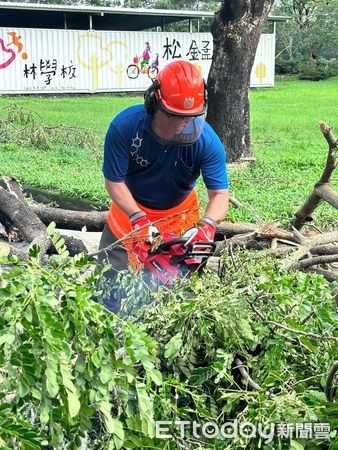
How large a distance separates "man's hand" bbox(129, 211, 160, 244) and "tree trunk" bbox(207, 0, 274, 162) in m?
6.38

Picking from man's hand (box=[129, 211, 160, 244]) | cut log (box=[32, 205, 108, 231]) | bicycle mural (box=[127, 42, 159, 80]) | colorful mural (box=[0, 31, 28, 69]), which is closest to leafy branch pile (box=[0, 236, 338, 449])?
man's hand (box=[129, 211, 160, 244])

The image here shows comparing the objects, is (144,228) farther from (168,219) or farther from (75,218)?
(75,218)

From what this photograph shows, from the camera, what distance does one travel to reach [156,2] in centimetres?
4769

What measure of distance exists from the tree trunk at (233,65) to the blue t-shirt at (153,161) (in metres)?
6.07

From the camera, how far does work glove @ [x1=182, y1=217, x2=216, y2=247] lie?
3.57 meters

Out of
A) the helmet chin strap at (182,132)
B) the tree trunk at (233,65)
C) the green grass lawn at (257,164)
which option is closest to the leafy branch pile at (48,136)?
the green grass lawn at (257,164)

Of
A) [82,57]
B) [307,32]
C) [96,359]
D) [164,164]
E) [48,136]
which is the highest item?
[96,359]

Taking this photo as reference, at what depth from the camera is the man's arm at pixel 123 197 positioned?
12.6 ft

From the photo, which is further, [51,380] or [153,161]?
[153,161]

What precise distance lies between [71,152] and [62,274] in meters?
9.72

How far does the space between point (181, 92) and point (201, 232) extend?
2.30 feet

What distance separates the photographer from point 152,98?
370 centimetres

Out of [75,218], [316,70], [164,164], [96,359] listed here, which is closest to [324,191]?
[164,164]

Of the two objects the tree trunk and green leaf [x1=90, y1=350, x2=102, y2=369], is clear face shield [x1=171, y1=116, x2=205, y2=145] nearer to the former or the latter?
green leaf [x1=90, y1=350, x2=102, y2=369]
